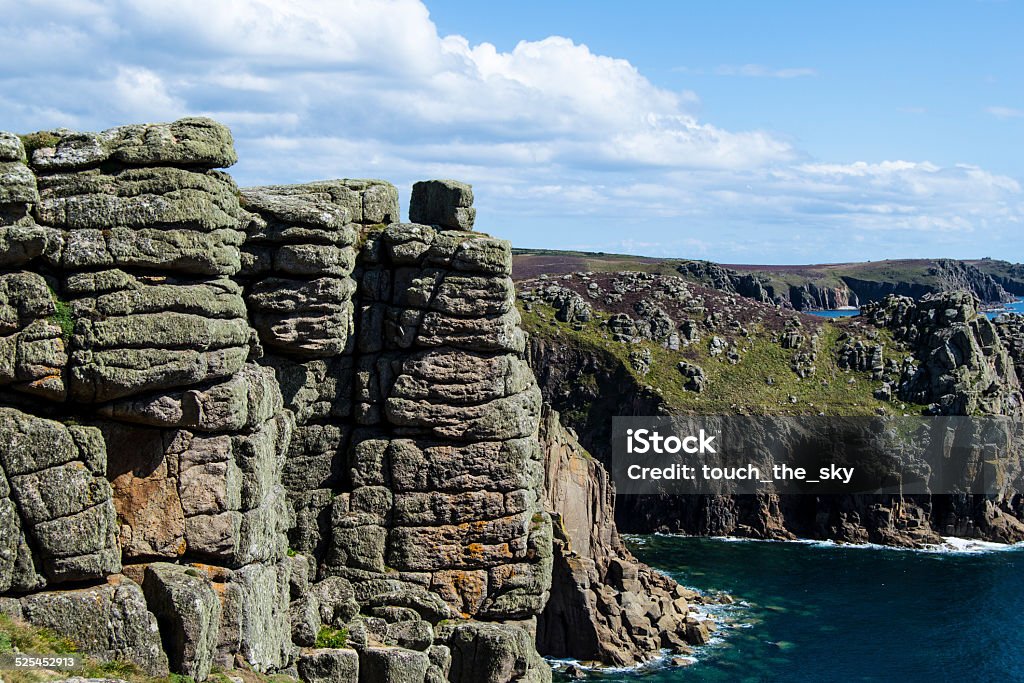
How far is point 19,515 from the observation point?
4034 cm

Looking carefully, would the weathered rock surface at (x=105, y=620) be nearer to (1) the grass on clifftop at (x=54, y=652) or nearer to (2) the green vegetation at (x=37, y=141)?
(1) the grass on clifftop at (x=54, y=652)

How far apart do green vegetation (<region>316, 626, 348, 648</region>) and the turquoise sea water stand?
62488mm

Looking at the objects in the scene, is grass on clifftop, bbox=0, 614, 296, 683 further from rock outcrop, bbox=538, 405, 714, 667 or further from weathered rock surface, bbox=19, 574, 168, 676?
rock outcrop, bbox=538, 405, 714, 667

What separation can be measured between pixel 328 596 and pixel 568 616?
2569 inches

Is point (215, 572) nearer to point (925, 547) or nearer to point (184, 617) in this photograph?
point (184, 617)

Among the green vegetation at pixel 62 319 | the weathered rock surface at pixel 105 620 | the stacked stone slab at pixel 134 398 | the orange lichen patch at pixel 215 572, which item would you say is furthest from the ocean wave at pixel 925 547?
the green vegetation at pixel 62 319

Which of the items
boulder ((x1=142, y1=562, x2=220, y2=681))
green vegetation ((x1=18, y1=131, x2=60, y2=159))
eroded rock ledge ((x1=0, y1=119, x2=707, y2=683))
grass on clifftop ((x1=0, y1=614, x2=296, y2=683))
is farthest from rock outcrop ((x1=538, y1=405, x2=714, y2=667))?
green vegetation ((x1=18, y1=131, x2=60, y2=159))

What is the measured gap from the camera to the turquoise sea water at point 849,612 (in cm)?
11975

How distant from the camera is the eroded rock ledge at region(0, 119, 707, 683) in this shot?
41.3 m

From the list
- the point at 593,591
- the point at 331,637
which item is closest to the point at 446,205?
the point at 331,637

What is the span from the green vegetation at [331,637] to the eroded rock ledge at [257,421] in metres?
0.41

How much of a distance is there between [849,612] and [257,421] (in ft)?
370

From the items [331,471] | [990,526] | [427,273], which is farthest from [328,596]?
[990,526]

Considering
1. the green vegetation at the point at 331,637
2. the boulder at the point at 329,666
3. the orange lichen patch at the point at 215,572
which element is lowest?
the boulder at the point at 329,666
